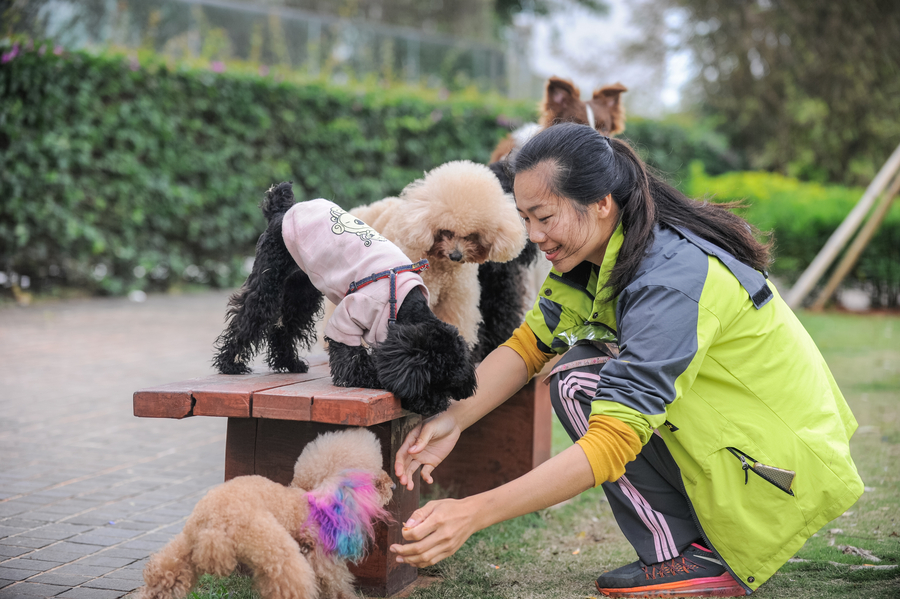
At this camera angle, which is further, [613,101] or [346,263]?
[613,101]

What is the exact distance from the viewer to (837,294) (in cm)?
986

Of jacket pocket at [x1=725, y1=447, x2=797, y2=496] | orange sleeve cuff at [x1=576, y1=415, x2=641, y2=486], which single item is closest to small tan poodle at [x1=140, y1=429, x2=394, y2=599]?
orange sleeve cuff at [x1=576, y1=415, x2=641, y2=486]

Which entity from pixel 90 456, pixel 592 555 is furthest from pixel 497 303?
pixel 90 456

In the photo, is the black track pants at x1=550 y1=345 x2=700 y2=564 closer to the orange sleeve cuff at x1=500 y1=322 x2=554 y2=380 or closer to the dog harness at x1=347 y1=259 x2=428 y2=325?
the orange sleeve cuff at x1=500 y1=322 x2=554 y2=380

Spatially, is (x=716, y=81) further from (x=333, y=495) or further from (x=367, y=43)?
(x=333, y=495)

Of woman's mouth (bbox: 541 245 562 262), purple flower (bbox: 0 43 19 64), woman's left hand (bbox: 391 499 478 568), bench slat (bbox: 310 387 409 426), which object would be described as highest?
purple flower (bbox: 0 43 19 64)

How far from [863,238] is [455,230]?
7.65m

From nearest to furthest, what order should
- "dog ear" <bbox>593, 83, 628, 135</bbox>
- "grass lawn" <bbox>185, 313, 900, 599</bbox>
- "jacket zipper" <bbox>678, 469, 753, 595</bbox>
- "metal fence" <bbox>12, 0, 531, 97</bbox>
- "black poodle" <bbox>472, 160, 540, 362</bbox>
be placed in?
1. "jacket zipper" <bbox>678, 469, 753, 595</bbox>
2. "grass lawn" <bbox>185, 313, 900, 599</bbox>
3. "black poodle" <bbox>472, 160, 540, 362</bbox>
4. "dog ear" <bbox>593, 83, 628, 135</bbox>
5. "metal fence" <bbox>12, 0, 531, 97</bbox>

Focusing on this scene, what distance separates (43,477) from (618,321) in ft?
8.97

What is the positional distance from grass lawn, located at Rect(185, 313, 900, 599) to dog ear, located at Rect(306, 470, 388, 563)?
50 centimetres

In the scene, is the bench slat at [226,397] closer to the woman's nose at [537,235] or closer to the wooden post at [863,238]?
the woman's nose at [537,235]

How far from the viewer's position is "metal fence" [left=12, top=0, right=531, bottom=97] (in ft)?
32.4

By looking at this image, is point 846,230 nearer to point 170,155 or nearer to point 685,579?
point 685,579

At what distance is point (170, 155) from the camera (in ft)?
30.1
